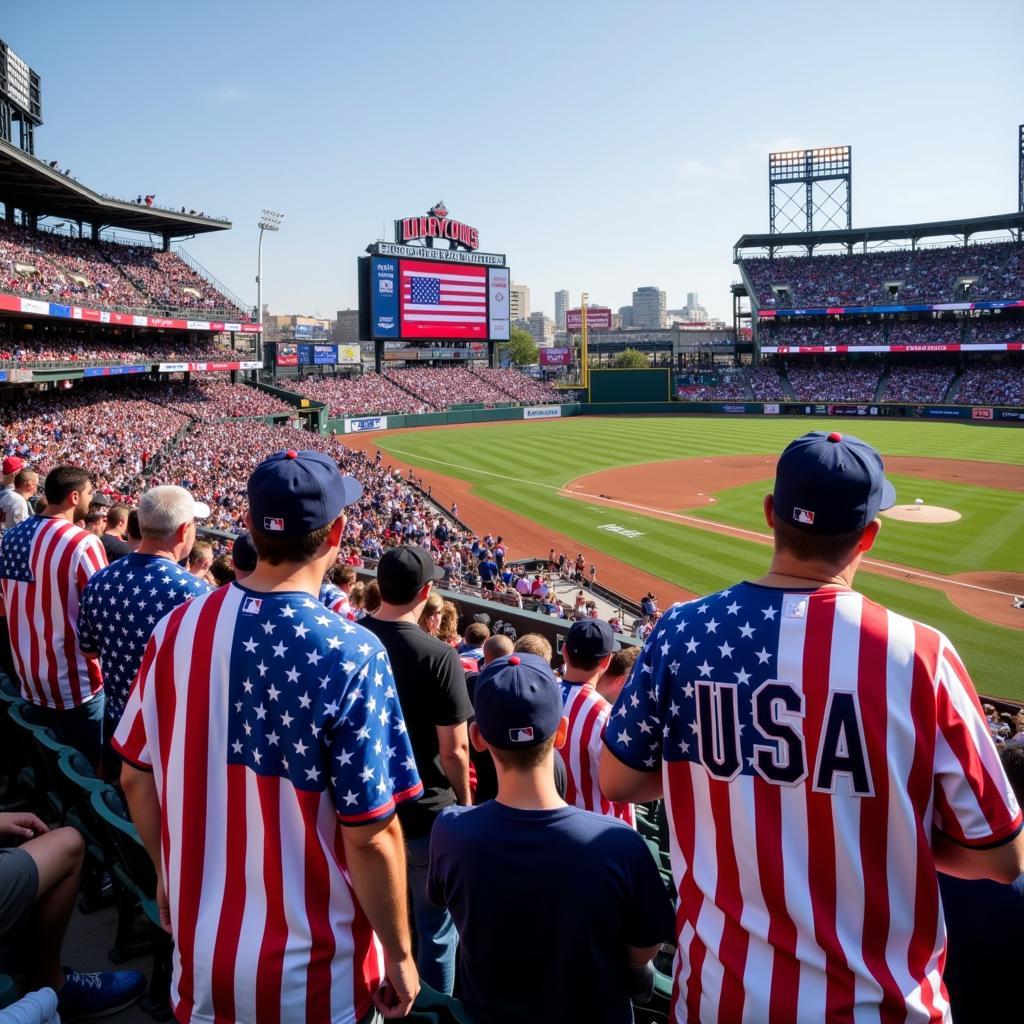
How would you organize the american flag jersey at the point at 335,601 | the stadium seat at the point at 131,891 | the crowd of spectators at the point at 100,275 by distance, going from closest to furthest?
1. the stadium seat at the point at 131,891
2. the american flag jersey at the point at 335,601
3. the crowd of spectators at the point at 100,275

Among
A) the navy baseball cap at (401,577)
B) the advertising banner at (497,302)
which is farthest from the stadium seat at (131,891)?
the advertising banner at (497,302)

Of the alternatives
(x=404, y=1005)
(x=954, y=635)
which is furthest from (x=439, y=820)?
(x=954, y=635)

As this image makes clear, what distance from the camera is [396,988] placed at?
7.87ft

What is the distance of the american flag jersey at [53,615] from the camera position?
16.3 ft

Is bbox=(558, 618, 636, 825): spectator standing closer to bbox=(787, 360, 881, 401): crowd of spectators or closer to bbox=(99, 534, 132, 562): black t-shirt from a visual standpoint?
bbox=(99, 534, 132, 562): black t-shirt

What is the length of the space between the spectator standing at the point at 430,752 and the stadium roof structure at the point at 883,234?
3084 inches

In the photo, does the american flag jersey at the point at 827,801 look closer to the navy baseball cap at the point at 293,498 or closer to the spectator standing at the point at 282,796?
the spectator standing at the point at 282,796

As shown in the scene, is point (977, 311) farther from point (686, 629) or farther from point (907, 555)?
point (686, 629)

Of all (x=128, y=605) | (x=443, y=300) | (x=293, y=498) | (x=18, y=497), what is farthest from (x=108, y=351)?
(x=293, y=498)

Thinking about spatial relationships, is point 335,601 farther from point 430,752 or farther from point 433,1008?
point 433,1008

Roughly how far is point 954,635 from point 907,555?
21.3 ft

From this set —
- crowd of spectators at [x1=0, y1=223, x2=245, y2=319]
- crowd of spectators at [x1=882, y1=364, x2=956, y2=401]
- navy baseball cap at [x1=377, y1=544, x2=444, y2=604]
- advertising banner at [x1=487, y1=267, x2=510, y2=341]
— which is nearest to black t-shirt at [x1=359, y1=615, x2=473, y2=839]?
navy baseball cap at [x1=377, y1=544, x2=444, y2=604]

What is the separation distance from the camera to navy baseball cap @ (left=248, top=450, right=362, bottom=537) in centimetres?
249

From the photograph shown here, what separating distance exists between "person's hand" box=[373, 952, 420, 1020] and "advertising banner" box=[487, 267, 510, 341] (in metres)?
70.1
